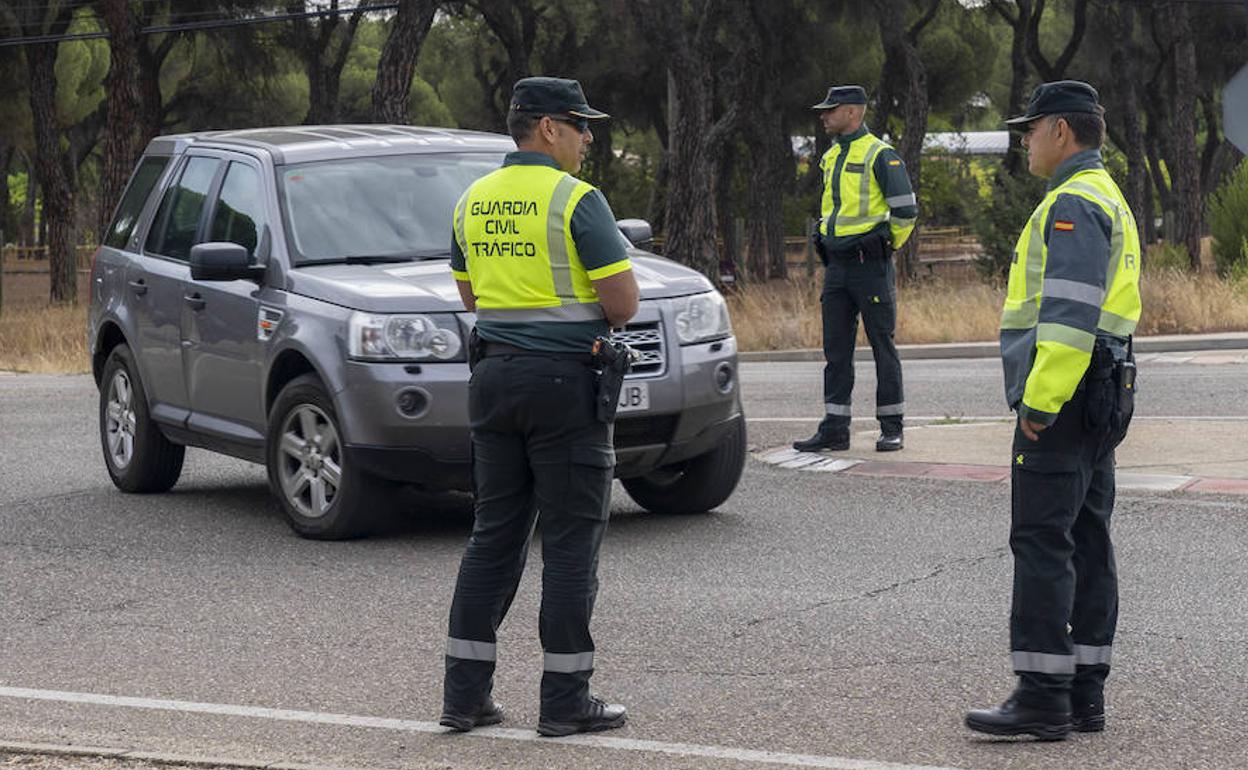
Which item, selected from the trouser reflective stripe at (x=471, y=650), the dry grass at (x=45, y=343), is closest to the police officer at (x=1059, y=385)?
the trouser reflective stripe at (x=471, y=650)

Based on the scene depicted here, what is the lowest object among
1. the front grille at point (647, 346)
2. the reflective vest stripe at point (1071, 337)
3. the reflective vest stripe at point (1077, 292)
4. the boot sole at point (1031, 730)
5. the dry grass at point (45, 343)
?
the dry grass at point (45, 343)

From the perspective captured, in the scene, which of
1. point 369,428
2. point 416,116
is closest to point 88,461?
point 369,428

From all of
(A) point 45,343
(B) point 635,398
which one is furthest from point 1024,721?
(A) point 45,343

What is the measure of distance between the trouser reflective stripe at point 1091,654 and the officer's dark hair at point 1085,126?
1381mm

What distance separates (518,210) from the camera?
5.87 m

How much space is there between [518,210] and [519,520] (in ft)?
2.86

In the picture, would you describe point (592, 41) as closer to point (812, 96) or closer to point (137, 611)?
point (812, 96)

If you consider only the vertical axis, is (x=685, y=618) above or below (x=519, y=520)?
below

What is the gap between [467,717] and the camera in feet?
19.4

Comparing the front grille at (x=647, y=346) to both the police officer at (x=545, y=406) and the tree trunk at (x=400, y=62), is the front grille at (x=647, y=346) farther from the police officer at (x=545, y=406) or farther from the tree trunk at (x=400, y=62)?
the tree trunk at (x=400, y=62)

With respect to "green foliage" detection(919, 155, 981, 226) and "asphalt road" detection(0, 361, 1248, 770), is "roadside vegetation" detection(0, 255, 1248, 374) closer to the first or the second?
"asphalt road" detection(0, 361, 1248, 770)

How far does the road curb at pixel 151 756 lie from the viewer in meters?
5.52

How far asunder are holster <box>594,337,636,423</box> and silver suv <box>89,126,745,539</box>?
297 centimetres

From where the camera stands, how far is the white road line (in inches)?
217
